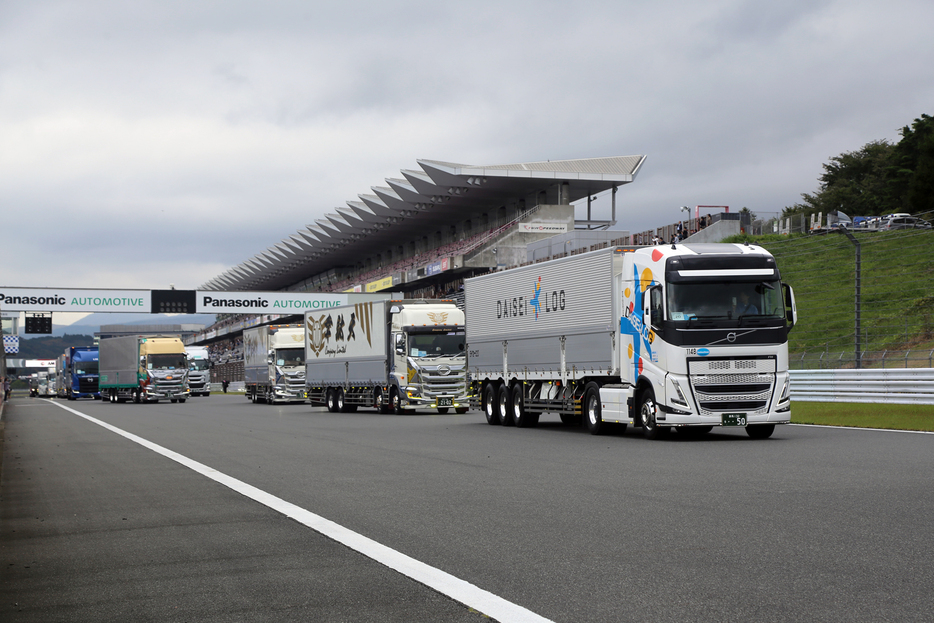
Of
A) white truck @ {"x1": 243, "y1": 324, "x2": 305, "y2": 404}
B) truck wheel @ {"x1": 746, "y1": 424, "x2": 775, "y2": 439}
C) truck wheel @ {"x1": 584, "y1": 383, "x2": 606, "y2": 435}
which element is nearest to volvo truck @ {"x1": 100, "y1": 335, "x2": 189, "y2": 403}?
white truck @ {"x1": 243, "y1": 324, "x2": 305, "y2": 404}

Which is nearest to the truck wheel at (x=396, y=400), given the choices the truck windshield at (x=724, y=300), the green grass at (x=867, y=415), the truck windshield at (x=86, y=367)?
the green grass at (x=867, y=415)

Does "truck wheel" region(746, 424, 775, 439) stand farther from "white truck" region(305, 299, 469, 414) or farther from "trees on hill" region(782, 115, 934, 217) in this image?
"trees on hill" region(782, 115, 934, 217)

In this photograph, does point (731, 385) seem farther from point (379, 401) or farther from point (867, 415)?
point (379, 401)

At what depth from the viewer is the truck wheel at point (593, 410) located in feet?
64.5

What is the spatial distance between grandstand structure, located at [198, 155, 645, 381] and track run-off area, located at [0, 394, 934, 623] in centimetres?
3934

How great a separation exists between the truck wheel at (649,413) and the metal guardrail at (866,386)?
8.29 metres

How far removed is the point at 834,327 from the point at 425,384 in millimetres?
12810

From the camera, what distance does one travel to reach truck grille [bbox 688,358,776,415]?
55.9ft

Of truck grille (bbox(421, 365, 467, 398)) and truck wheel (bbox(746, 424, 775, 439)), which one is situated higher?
truck grille (bbox(421, 365, 467, 398))

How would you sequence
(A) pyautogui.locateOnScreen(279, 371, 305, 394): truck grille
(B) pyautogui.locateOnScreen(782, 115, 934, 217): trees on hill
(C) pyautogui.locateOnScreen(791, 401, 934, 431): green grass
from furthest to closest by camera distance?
(B) pyautogui.locateOnScreen(782, 115, 934, 217): trees on hill, (A) pyautogui.locateOnScreen(279, 371, 305, 394): truck grille, (C) pyautogui.locateOnScreen(791, 401, 934, 431): green grass

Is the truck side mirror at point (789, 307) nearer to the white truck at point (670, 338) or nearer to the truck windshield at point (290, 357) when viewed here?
the white truck at point (670, 338)

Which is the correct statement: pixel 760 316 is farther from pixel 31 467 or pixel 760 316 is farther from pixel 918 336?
pixel 918 336

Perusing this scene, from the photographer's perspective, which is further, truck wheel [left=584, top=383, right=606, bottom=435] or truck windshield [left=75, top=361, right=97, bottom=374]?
truck windshield [left=75, top=361, right=97, bottom=374]

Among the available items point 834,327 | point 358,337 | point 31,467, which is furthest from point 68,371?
point 31,467
